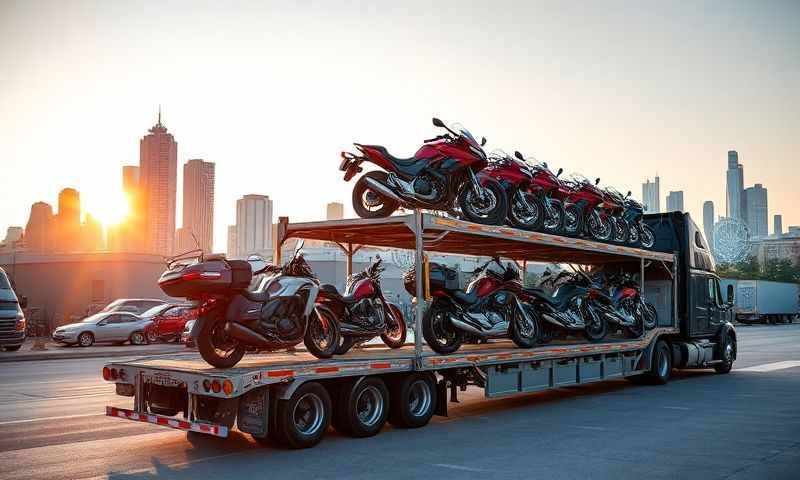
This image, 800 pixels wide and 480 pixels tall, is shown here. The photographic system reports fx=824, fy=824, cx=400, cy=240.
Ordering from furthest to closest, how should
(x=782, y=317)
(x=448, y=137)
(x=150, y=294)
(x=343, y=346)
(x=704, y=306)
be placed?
(x=782, y=317) → (x=150, y=294) → (x=704, y=306) → (x=448, y=137) → (x=343, y=346)

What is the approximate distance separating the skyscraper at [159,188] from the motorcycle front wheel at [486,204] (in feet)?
388

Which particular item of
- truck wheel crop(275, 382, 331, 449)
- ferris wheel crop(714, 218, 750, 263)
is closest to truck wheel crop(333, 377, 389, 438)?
truck wheel crop(275, 382, 331, 449)

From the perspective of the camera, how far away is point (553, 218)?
15.1 metres

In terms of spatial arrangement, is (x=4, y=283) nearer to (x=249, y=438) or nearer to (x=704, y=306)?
(x=249, y=438)

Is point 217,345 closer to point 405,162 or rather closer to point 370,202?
point 370,202

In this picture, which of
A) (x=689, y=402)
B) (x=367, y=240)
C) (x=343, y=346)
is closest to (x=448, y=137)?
(x=367, y=240)

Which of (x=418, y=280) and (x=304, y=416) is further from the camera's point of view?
(x=418, y=280)

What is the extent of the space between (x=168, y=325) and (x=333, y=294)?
1895 centimetres

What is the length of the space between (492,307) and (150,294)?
2892 cm

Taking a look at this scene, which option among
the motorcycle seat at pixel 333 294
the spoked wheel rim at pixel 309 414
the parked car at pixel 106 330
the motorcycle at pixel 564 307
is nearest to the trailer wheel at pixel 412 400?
the spoked wheel rim at pixel 309 414

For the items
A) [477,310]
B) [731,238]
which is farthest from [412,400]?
[731,238]

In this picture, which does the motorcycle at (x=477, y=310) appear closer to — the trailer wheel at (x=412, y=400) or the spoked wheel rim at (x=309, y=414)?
the trailer wheel at (x=412, y=400)

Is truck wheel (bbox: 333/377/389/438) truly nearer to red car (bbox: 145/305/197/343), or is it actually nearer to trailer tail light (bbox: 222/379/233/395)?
trailer tail light (bbox: 222/379/233/395)

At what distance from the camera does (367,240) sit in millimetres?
12930
